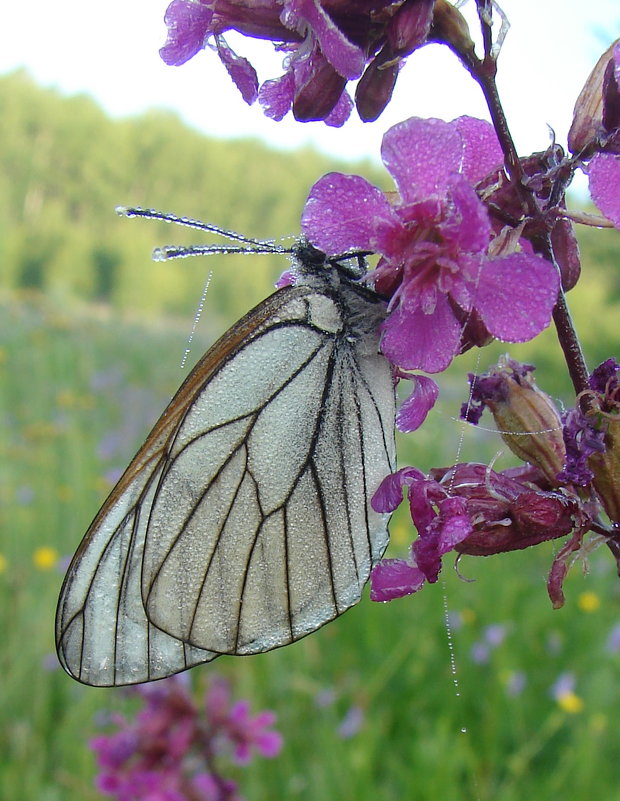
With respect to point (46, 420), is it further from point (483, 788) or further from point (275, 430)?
point (275, 430)

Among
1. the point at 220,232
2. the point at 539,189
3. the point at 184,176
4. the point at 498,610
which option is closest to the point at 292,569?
the point at 220,232

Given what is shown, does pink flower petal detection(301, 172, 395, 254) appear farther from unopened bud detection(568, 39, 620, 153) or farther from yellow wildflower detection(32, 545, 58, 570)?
yellow wildflower detection(32, 545, 58, 570)

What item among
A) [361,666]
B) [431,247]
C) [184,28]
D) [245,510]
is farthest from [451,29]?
[361,666]

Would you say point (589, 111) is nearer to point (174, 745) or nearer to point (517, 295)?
point (517, 295)

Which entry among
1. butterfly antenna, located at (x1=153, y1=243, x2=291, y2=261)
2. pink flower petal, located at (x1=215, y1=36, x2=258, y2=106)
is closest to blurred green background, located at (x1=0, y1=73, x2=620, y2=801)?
butterfly antenna, located at (x1=153, y1=243, x2=291, y2=261)

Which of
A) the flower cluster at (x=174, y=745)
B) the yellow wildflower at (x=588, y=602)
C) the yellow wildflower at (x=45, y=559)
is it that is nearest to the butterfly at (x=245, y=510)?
the flower cluster at (x=174, y=745)

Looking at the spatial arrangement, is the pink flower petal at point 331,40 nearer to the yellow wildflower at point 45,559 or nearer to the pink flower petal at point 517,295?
the pink flower petal at point 517,295
